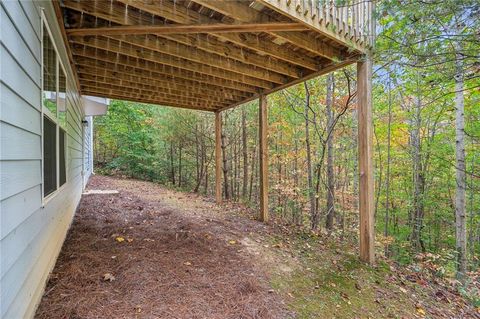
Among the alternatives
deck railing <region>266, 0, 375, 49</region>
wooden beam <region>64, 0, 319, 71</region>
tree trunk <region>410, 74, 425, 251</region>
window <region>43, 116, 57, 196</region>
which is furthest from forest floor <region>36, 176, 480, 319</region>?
tree trunk <region>410, 74, 425, 251</region>

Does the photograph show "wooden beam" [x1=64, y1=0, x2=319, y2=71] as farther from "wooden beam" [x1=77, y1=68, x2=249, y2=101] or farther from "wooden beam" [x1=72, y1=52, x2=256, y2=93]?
"wooden beam" [x1=77, y1=68, x2=249, y2=101]

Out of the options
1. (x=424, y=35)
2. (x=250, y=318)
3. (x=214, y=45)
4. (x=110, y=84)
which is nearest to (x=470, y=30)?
(x=424, y=35)

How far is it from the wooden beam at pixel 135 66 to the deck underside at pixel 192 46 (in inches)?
0.5

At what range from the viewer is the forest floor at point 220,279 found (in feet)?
7.49

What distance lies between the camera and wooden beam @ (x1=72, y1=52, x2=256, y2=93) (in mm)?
3733

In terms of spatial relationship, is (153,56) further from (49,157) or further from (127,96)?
(127,96)

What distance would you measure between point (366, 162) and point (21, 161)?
12.4ft

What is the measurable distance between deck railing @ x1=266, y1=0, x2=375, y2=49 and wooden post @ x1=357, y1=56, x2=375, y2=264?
355mm

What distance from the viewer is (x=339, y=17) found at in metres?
3.18

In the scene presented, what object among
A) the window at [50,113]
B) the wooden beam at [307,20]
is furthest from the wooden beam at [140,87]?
the wooden beam at [307,20]

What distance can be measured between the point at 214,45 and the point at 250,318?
3.35 metres

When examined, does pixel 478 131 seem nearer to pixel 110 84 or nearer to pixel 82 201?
pixel 110 84

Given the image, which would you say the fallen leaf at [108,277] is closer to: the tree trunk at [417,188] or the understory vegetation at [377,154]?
the understory vegetation at [377,154]

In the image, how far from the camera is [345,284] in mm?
3078
